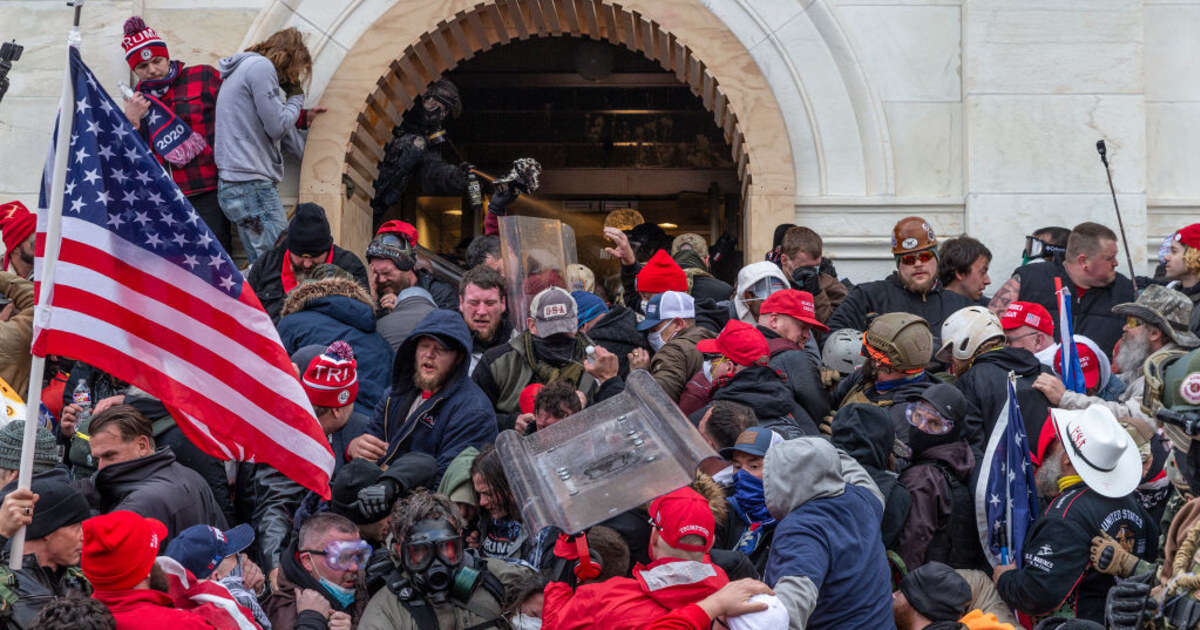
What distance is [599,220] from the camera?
17141mm

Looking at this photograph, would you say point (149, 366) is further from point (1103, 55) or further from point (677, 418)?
point (1103, 55)

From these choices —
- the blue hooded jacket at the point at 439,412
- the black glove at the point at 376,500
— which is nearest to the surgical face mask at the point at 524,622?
the black glove at the point at 376,500

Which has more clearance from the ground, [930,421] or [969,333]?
[969,333]

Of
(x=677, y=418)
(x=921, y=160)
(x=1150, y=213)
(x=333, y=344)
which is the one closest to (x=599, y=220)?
(x=921, y=160)

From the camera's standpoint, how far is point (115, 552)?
5750mm

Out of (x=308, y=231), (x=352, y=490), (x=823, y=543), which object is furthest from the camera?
(x=308, y=231)

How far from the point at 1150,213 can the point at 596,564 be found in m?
7.44

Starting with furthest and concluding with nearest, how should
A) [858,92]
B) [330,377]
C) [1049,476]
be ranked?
1. [858,92]
2. [330,377]
3. [1049,476]

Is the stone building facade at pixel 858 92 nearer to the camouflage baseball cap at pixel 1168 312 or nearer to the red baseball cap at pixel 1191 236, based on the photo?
the red baseball cap at pixel 1191 236

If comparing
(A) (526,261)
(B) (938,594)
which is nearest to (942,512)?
(B) (938,594)

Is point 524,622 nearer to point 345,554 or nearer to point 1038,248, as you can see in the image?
point 345,554

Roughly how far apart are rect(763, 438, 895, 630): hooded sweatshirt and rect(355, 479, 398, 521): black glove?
5.57 ft

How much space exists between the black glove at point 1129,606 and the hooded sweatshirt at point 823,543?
85cm

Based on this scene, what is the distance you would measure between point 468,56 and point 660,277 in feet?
12.1
